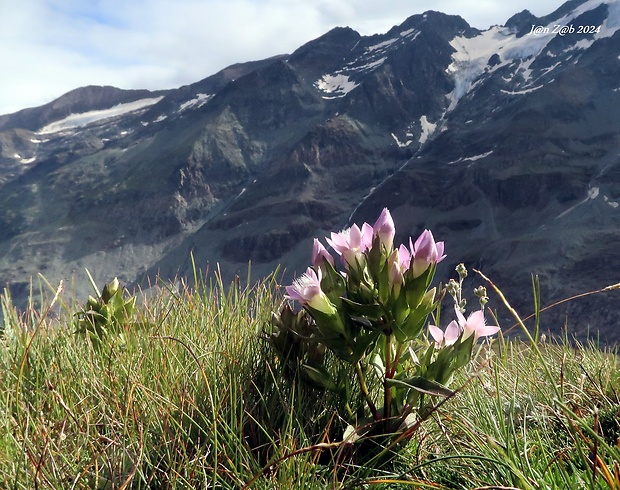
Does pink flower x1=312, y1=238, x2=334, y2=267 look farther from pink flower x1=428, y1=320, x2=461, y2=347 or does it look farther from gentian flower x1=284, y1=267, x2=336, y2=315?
pink flower x1=428, y1=320, x2=461, y2=347

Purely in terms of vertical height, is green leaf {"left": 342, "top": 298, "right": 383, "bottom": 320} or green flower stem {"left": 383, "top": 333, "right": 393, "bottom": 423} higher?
green leaf {"left": 342, "top": 298, "right": 383, "bottom": 320}

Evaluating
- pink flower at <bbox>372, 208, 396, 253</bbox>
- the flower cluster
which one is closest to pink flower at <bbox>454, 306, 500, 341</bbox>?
the flower cluster

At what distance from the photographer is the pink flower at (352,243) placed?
94.6 inches

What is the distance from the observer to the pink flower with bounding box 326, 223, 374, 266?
7.88ft

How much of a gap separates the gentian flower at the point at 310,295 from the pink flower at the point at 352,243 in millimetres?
163

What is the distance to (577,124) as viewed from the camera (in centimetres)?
19862

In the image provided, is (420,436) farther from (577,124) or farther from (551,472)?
(577,124)

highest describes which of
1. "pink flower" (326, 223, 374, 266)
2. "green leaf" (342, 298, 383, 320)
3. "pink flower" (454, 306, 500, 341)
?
"pink flower" (326, 223, 374, 266)

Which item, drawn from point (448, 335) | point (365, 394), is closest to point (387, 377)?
point (365, 394)

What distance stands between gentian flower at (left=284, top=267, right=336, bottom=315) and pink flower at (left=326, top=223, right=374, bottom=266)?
0.16 meters

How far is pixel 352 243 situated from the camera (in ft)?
8.02

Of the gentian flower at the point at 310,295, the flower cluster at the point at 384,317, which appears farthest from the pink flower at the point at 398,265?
the gentian flower at the point at 310,295

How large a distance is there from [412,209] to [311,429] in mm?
197745

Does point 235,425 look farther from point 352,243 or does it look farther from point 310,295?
point 352,243
